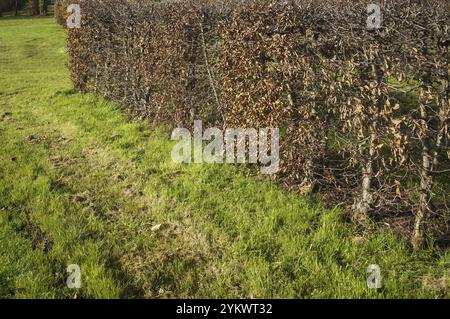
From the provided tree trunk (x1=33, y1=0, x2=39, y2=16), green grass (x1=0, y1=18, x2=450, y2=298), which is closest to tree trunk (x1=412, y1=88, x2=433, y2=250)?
green grass (x1=0, y1=18, x2=450, y2=298)

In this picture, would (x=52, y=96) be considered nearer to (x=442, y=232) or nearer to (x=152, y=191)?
(x=152, y=191)

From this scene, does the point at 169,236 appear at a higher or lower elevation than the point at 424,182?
lower

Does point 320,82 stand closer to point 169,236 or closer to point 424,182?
point 424,182

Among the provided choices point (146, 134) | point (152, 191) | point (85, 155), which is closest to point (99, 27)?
point (146, 134)

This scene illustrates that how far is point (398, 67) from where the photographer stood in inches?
160

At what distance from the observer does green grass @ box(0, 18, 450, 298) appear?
384 centimetres

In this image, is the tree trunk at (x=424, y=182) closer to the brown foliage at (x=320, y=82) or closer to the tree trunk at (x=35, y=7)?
the brown foliage at (x=320, y=82)

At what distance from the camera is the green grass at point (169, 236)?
3842 mm

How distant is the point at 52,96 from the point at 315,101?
879 cm

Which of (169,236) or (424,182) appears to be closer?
(424,182)

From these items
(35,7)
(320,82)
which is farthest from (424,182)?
(35,7)

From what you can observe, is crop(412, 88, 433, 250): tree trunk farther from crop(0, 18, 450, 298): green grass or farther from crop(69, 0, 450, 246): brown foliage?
crop(0, 18, 450, 298): green grass

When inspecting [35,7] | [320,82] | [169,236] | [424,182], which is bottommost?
[169,236]

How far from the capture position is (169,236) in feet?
15.7
